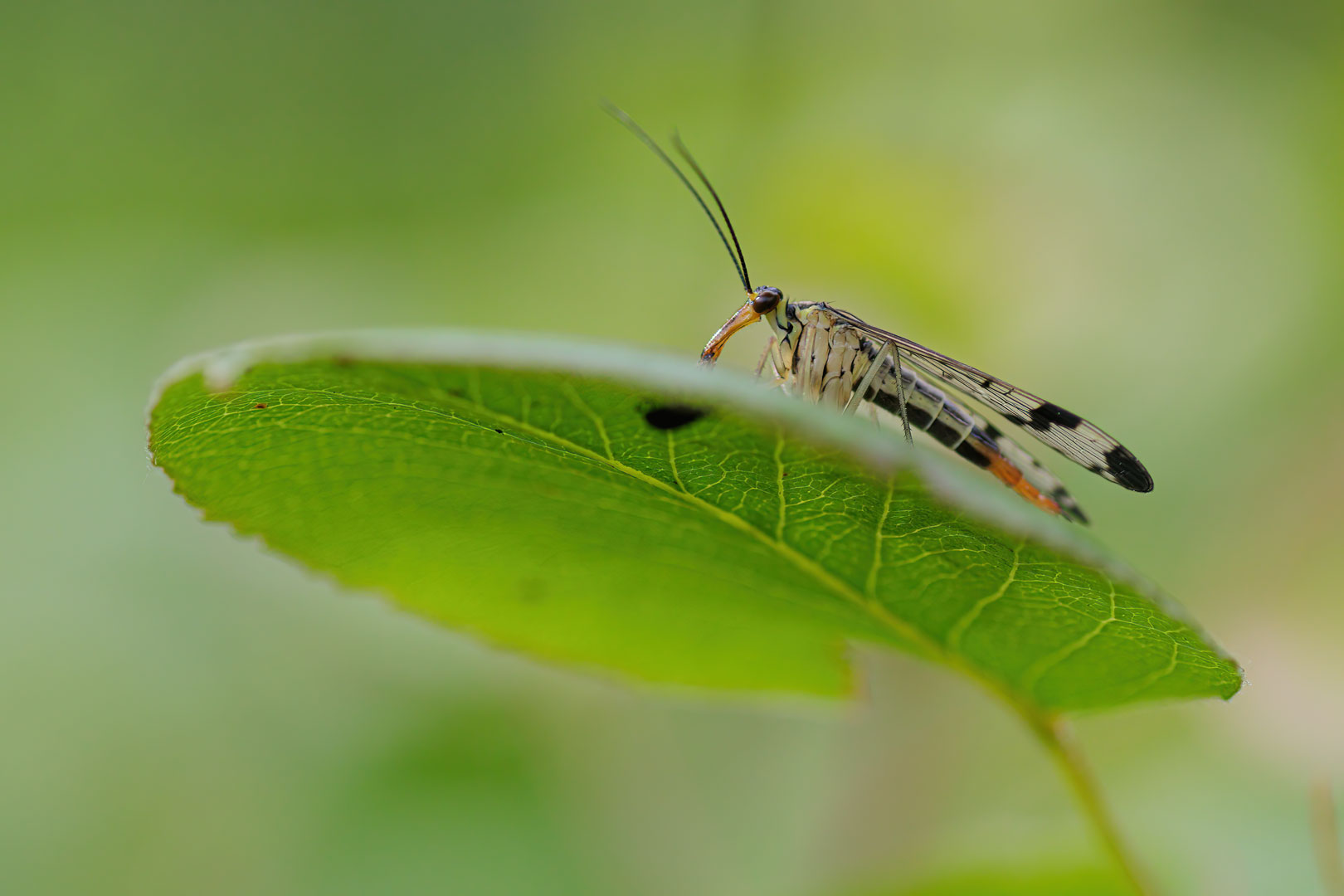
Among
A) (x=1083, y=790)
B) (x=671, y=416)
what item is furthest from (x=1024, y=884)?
(x=671, y=416)

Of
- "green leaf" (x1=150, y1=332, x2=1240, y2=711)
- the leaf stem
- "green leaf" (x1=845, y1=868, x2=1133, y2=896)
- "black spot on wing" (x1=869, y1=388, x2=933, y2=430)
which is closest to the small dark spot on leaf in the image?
"green leaf" (x1=150, y1=332, x2=1240, y2=711)

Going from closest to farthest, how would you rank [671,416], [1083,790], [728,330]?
[671,416], [1083,790], [728,330]

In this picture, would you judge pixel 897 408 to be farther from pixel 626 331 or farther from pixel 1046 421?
pixel 626 331

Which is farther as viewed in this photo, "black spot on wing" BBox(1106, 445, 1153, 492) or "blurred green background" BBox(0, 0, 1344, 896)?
"blurred green background" BBox(0, 0, 1344, 896)

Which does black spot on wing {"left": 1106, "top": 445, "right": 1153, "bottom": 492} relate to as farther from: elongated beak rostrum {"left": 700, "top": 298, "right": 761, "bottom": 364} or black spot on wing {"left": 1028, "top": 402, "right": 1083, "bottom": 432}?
elongated beak rostrum {"left": 700, "top": 298, "right": 761, "bottom": 364}

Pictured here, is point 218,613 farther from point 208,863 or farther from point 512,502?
point 512,502

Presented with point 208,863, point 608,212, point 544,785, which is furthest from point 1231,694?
point 608,212
